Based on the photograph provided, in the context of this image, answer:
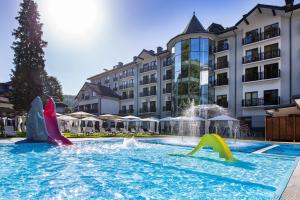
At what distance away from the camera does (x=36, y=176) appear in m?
8.20

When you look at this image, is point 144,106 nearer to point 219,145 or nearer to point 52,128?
point 52,128

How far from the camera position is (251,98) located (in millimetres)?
29641

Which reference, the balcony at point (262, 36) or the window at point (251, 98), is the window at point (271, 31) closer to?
the balcony at point (262, 36)

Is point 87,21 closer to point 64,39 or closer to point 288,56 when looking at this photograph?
point 64,39

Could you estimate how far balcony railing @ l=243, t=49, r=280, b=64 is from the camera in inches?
1091

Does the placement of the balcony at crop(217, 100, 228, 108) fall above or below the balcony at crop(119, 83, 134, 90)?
below

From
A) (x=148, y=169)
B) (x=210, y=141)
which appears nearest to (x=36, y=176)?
(x=148, y=169)

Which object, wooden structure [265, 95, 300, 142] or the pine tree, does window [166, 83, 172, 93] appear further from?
the pine tree

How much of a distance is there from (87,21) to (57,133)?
26.3 feet

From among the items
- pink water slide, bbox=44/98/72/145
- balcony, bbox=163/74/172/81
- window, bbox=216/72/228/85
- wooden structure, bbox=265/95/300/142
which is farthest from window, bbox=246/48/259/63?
pink water slide, bbox=44/98/72/145

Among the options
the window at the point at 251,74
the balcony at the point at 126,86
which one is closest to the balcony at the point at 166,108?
the balcony at the point at 126,86

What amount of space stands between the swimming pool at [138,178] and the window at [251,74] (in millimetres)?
19289

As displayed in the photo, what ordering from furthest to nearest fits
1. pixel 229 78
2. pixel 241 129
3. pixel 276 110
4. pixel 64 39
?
pixel 229 78 → pixel 241 129 → pixel 276 110 → pixel 64 39

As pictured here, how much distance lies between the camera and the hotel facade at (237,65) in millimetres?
27022
